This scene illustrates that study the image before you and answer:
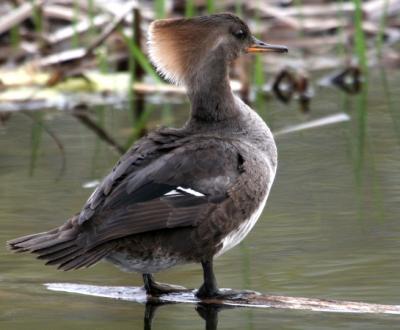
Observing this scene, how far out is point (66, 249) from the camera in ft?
14.7

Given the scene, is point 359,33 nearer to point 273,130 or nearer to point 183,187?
point 273,130

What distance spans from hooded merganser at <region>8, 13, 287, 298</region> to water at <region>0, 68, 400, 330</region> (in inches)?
10.2

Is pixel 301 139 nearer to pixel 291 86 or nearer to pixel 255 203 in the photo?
pixel 291 86

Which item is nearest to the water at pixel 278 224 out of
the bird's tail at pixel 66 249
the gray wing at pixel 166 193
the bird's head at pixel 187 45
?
the bird's tail at pixel 66 249

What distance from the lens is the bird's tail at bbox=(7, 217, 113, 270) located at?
14.5ft

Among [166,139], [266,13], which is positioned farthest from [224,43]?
[266,13]

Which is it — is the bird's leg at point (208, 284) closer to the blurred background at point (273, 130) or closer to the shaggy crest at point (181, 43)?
the blurred background at point (273, 130)

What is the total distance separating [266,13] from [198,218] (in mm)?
6889

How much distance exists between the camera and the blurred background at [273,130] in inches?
187

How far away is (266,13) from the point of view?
11281 mm

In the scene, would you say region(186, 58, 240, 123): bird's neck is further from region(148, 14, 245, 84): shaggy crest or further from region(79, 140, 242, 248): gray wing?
region(79, 140, 242, 248): gray wing

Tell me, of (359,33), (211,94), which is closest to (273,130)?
(359,33)

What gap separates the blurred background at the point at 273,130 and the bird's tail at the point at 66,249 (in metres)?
0.24

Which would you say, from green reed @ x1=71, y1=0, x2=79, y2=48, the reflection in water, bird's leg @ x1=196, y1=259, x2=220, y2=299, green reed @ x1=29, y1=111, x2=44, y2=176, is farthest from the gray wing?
green reed @ x1=71, y1=0, x2=79, y2=48
